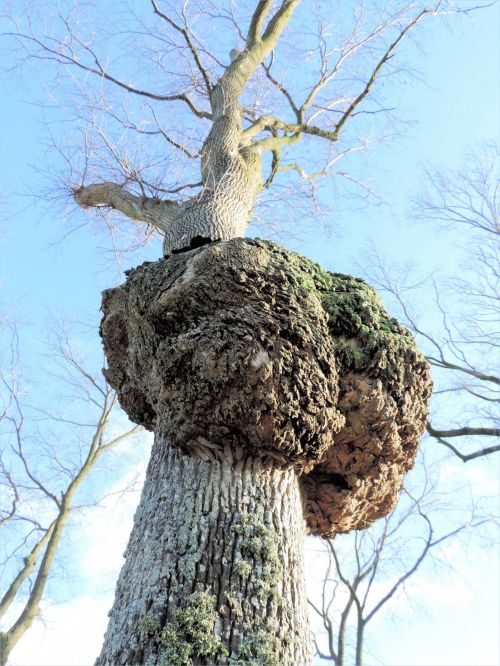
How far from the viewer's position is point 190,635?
210cm

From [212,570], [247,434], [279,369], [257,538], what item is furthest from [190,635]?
[279,369]

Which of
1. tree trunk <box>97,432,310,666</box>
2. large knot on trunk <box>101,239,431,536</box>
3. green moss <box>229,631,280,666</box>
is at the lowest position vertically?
green moss <box>229,631,280,666</box>

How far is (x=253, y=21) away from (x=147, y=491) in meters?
6.98

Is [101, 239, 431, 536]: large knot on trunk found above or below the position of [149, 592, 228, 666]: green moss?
above

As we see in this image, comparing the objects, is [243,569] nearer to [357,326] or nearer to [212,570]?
[212,570]

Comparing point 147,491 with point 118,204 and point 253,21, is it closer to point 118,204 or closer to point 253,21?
point 118,204

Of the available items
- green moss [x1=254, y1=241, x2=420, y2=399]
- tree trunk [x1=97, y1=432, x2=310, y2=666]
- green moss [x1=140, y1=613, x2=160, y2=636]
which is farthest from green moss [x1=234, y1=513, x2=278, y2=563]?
green moss [x1=254, y1=241, x2=420, y2=399]

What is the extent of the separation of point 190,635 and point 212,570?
273 mm

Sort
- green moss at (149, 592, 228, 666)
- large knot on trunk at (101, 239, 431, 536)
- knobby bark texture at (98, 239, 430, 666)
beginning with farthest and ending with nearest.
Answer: large knot on trunk at (101, 239, 431, 536), knobby bark texture at (98, 239, 430, 666), green moss at (149, 592, 228, 666)

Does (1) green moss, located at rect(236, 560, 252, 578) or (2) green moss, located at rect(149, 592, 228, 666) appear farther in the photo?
(1) green moss, located at rect(236, 560, 252, 578)

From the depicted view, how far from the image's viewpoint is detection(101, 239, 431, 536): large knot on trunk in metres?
2.66

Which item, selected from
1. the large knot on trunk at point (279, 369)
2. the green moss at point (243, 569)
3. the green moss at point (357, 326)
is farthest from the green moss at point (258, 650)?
the green moss at point (357, 326)

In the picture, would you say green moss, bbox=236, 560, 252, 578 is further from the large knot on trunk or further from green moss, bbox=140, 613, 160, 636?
the large knot on trunk

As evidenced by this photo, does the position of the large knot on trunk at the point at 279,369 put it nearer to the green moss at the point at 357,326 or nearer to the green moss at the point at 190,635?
the green moss at the point at 357,326
